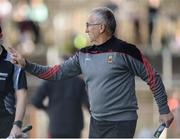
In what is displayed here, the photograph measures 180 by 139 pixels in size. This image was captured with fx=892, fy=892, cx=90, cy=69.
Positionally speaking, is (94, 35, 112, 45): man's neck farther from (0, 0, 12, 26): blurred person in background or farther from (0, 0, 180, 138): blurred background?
(0, 0, 12, 26): blurred person in background

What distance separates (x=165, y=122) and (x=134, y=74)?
1.68 feet

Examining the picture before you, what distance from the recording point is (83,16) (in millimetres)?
28031

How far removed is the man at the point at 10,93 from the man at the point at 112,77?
32 centimetres

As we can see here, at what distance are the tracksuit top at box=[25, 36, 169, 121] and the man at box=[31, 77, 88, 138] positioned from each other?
3.74 meters

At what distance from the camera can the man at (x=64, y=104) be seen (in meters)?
11.8

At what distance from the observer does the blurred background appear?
892 inches

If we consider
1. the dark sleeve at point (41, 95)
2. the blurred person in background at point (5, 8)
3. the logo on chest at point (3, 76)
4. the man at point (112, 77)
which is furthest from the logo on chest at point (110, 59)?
the blurred person in background at point (5, 8)

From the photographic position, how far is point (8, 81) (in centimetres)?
841

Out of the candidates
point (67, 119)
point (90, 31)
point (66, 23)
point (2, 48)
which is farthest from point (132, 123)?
point (66, 23)

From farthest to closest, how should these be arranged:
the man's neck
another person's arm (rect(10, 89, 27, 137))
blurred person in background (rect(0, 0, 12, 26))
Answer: blurred person in background (rect(0, 0, 12, 26)), another person's arm (rect(10, 89, 27, 137)), the man's neck

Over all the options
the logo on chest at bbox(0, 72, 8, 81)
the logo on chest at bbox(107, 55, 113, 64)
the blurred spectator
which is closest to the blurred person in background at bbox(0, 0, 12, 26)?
the blurred spectator

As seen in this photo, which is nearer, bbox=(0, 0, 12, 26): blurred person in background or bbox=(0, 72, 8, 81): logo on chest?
bbox=(0, 72, 8, 81): logo on chest

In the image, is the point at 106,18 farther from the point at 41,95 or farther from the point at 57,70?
the point at 41,95

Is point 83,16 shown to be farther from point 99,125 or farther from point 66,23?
point 99,125
